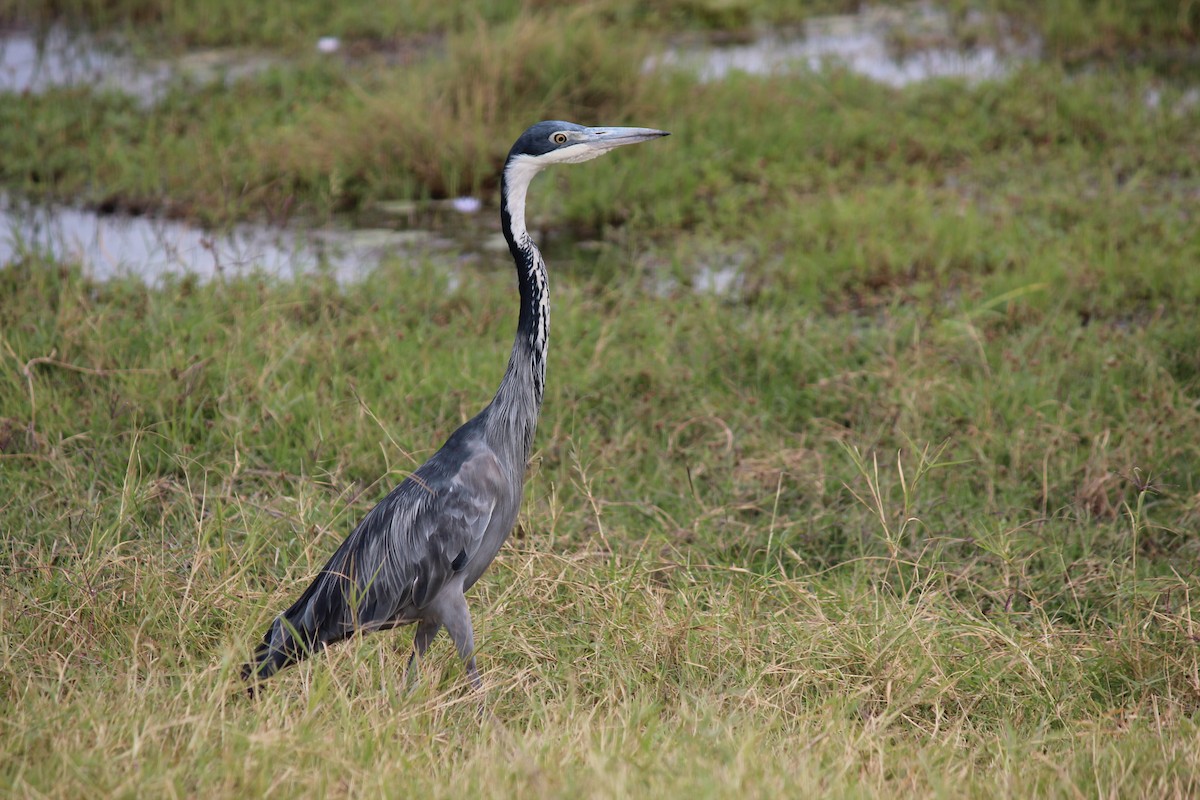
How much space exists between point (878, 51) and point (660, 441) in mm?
6034

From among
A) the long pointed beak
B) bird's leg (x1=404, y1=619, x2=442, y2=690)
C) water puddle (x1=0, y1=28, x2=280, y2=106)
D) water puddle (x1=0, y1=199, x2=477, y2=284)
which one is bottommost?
bird's leg (x1=404, y1=619, x2=442, y2=690)

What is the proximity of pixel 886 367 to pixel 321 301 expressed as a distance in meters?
2.51

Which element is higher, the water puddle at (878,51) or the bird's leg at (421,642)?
the water puddle at (878,51)

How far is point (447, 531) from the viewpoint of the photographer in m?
3.29

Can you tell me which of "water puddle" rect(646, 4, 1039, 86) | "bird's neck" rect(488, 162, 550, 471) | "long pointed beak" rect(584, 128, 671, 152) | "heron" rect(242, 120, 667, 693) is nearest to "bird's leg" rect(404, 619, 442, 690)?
"heron" rect(242, 120, 667, 693)

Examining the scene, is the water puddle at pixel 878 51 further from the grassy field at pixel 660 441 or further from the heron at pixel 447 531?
the heron at pixel 447 531

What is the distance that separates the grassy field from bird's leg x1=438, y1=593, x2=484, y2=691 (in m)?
0.09

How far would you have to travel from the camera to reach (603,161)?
7508mm

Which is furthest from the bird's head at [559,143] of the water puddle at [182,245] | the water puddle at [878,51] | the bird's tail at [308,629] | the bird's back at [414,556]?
the water puddle at [878,51]

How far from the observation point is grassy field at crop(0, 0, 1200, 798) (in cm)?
297

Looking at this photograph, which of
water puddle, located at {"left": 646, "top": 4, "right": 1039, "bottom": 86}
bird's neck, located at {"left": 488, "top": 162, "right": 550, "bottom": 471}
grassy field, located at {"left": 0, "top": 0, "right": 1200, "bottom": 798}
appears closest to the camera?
grassy field, located at {"left": 0, "top": 0, "right": 1200, "bottom": 798}

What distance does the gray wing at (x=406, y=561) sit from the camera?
329 centimetres

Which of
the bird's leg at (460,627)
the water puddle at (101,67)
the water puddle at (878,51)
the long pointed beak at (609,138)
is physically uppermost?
the long pointed beak at (609,138)

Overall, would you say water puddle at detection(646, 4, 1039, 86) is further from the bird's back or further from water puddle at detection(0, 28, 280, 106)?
the bird's back
